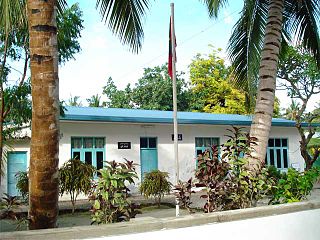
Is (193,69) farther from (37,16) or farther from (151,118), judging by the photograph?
(37,16)

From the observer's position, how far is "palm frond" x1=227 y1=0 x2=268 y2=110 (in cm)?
1049

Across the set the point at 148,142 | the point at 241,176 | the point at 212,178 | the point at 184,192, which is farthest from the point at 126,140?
the point at 212,178

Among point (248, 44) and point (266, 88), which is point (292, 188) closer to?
point (266, 88)

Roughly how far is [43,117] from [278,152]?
19506 mm

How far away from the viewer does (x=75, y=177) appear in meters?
11.6

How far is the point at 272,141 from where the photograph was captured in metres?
22.1

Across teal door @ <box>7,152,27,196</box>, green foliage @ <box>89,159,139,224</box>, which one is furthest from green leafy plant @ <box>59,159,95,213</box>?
green foliage @ <box>89,159,139,224</box>

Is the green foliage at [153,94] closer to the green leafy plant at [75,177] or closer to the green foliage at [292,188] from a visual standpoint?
the green leafy plant at [75,177]

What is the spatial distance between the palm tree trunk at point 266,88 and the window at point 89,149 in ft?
32.7

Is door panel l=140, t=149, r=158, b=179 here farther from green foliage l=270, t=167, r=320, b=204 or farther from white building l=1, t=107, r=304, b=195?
green foliage l=270, t=167, r=320, b=204

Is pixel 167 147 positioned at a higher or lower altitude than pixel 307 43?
lower

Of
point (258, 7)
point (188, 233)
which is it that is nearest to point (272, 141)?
point (258, 7)

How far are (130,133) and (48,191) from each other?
13.0m

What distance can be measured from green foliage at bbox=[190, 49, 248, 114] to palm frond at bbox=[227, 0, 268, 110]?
72.3 feet
